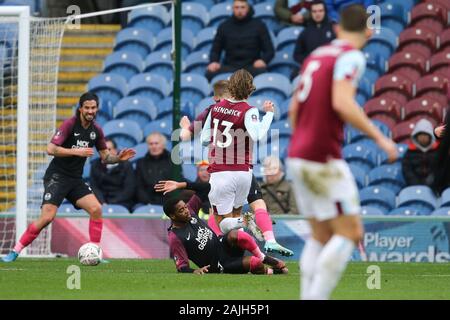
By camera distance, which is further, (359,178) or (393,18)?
(393,18)

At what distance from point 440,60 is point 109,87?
5.48m

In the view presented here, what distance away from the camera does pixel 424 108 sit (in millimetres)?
18281

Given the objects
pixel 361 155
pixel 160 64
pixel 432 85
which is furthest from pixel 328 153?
pixel 160 64

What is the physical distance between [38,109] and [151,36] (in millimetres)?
4834

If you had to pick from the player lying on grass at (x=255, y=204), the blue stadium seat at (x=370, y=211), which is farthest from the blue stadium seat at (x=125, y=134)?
the player lying on grass at (x=255, y=204)

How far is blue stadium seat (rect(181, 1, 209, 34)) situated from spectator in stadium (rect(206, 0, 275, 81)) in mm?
1851

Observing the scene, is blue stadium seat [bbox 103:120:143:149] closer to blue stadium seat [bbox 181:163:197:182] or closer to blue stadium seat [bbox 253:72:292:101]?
blue stadium seat [bbox 181:163:197:182]

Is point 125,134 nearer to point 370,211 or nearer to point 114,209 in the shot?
point 114,209

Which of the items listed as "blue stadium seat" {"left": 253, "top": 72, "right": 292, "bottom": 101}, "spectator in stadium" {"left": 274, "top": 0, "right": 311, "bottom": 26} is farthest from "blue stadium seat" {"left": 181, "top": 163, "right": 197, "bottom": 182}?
"spectator in stadium" {"left": 274, "top": 0, "right": 311, "bottom": 26}

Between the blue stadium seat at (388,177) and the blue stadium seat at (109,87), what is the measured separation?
194 inches

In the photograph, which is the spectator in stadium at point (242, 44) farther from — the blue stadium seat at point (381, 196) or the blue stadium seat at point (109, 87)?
the blue stadium seat at point (381, 196)

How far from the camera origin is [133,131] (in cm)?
1930

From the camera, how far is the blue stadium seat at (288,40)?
20.1m

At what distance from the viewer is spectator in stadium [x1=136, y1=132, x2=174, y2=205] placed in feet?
58.0
